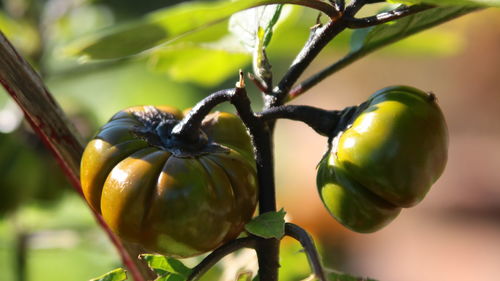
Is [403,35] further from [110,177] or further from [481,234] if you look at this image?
[481,234]

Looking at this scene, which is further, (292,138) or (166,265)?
(292,138)

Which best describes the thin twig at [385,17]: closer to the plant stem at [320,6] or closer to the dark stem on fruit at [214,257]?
the plant stem at [320,6]

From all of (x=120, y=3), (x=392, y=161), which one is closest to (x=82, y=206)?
(x=392, y=161)

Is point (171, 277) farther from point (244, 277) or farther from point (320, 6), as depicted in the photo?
point (320, 6)

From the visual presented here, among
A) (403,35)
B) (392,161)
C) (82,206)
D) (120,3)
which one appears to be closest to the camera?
(392,161)

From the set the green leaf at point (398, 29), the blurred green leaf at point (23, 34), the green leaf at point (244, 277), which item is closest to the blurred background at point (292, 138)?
the blurred green leaf at point (23, 34)

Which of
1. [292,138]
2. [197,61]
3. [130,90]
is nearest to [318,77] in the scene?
[197,61]
